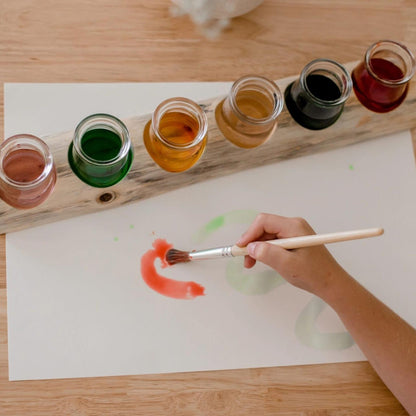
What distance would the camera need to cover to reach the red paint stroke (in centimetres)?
92

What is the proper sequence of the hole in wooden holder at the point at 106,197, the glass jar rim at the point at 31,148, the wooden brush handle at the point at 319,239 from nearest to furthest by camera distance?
the wooden brush handle at the point at 319,239 < the glass jar rim at the point at 31,148 < the hole in wooden holder at the point at 106,197

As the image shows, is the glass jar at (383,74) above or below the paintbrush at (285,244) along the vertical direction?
above

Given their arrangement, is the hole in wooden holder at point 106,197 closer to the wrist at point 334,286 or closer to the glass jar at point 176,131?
the glass jar at point 176,131

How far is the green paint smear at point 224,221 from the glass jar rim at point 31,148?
265mm

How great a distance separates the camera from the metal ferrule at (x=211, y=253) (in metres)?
0.86

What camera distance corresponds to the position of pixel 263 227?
864 millimetres

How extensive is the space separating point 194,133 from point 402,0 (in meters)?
0.49

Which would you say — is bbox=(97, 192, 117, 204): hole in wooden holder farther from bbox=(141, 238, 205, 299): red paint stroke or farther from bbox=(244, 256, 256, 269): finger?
bbox=(244, 256, 256, 269): finger

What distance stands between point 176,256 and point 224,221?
0.10 meters

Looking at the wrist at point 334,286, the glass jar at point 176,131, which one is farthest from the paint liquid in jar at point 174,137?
the wrist at point 334,286

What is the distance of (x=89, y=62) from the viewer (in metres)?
0.96

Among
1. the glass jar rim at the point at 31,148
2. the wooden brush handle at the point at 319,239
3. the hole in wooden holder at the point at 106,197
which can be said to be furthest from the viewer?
the hole in wooden holder at the point at 106,197

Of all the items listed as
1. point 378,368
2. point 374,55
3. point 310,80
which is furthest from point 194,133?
point 378,368

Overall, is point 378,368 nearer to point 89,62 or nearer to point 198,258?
point 198,258
